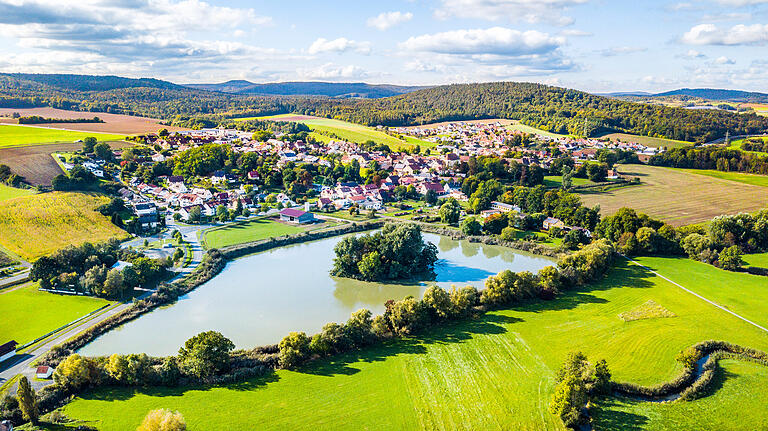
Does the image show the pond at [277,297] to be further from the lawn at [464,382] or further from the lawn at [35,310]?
the lawn at [464,382]

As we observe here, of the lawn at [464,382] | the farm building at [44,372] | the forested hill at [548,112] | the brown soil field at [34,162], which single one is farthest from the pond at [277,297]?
the forested hill at [548,112]

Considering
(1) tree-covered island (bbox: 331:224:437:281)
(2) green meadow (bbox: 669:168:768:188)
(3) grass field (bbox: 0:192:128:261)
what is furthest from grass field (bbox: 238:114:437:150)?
(1) tree-covered island (bbox: 331:224:437:281)

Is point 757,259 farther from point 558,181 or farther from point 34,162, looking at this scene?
point 34,162

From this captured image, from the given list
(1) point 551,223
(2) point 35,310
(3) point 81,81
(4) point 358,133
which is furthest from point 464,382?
(3) point 81,81

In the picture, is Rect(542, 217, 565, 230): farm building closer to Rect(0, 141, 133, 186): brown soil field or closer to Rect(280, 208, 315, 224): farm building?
Rect(280, 208, 315, 224): farm building

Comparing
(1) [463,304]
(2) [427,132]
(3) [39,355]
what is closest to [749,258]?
(1) [463,304]
